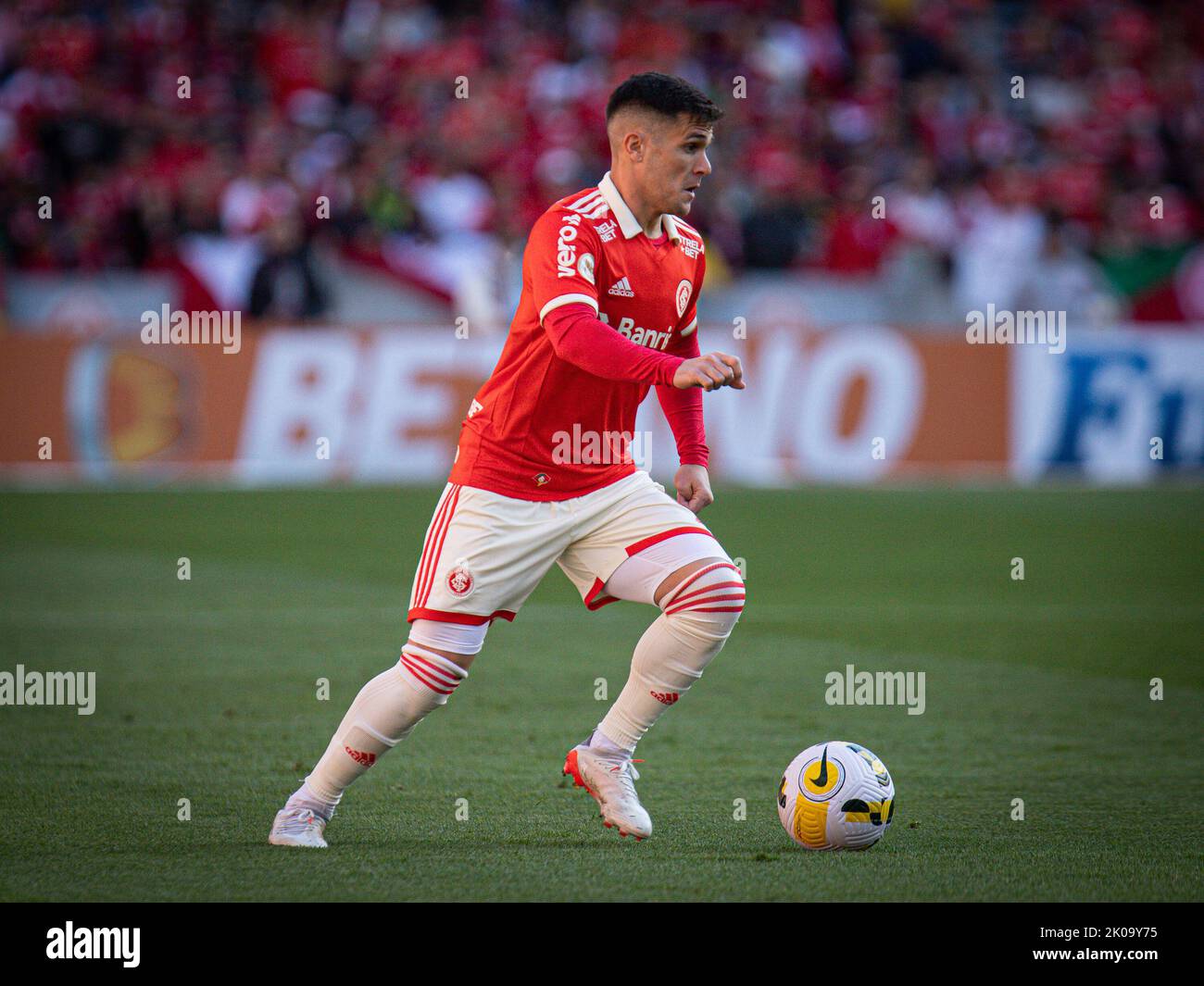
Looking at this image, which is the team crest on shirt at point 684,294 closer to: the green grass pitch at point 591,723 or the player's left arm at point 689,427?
the player's left arm at point 689,427

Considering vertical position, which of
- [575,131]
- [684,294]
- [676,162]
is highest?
[575,131]

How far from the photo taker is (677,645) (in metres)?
5.36

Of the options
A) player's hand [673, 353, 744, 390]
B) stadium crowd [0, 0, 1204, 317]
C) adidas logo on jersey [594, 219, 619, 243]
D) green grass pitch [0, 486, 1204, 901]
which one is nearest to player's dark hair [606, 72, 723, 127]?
adidas logo on jersey [594, 219, 619, 243]

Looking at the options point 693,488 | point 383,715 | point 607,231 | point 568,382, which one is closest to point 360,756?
point 383,715

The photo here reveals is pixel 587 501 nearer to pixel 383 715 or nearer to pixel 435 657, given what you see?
pixel 435 657

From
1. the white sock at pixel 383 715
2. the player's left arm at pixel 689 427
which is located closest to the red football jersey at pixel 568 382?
the player's left arm at pixel 689 427

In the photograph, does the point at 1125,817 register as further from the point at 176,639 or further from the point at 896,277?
the point at 896,277

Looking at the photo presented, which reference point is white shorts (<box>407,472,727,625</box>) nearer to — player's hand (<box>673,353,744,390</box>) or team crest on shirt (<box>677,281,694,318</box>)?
team crest on shirt (<box>677,281,694,318</box>)

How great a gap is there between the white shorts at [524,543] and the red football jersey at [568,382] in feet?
0.18

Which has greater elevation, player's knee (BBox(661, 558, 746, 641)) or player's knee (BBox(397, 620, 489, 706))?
player's knee (BBox(661, 558, 746, 641))

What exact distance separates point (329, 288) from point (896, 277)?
5.83 m

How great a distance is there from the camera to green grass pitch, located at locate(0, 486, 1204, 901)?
15.8 ft

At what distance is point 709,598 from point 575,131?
1588 centimetres

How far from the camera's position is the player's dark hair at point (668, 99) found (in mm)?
5191
